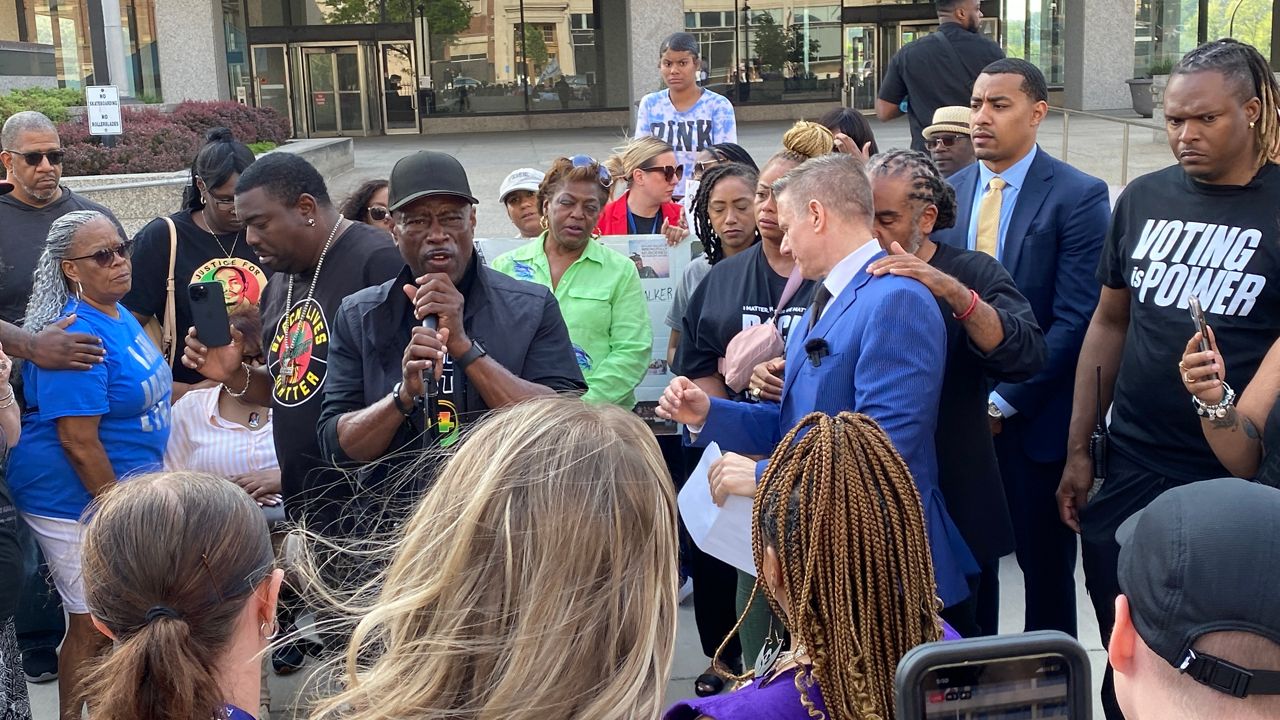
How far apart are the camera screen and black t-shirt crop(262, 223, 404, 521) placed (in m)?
2.64

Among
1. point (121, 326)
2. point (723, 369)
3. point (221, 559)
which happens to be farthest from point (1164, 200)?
point (121, 326)

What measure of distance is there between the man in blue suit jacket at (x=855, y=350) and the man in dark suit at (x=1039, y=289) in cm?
127

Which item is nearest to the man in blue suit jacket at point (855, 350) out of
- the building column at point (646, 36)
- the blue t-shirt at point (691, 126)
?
the blue t-shirt at point (691, 126)

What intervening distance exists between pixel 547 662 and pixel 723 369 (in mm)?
2844

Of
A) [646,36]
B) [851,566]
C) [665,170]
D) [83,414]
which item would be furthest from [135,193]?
[646,36]

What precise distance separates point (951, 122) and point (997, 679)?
4.87 metres

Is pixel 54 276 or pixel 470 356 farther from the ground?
pixel 54 276

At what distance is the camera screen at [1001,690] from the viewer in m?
1.59

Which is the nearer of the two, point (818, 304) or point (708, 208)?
point (818, 304)

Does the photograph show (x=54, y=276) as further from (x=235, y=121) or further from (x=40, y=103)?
(x=235, y=121)

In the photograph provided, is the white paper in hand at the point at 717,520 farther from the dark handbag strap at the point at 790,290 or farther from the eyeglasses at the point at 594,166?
the eyeglasses at the point at 594,166

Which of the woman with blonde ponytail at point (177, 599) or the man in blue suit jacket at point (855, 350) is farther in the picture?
the man in blue suit jacket at point (855, 350)

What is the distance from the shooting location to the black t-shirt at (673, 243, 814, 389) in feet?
14.6

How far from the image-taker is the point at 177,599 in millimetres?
2119
